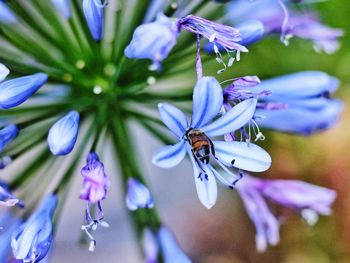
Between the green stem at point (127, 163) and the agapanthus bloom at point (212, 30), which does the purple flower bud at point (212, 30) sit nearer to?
the agapanthus bloom at point (212, 30)

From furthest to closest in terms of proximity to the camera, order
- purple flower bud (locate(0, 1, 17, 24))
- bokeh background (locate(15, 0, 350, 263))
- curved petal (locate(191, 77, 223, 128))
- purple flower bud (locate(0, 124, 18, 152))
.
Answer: bokeh background (locate(15, 0, 350, 263)) → purple flower bud (locate(0, 1, 17, 24)) → purple flower bud (locate(0, 124, 18, 152)) → curved petal (locate(191, 77, 223, 128))

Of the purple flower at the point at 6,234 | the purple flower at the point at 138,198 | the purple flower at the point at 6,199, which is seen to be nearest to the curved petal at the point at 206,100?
the purple flower at the point at 138,198

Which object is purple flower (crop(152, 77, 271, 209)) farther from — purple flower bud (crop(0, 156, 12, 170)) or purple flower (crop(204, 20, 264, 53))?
purple flower bud (crop(0, 156, 12, 170))

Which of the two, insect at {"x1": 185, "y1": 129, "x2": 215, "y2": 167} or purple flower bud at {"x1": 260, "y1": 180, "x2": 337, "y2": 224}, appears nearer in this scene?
insect at {"x1": 185, "y1": 129, "x2": 215, "y2": 167}

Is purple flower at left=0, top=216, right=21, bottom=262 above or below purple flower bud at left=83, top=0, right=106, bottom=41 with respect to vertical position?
below

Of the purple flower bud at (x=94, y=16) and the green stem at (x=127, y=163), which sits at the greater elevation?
the purple flower bud at (x=94, y=16)

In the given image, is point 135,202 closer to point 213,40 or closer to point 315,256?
point 213,40

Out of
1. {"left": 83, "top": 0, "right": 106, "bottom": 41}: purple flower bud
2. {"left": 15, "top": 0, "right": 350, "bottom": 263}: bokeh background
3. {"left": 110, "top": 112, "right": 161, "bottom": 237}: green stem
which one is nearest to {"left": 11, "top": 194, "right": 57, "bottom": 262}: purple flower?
{"left": 110, "top": 112, "right": 161, "bottom": 237}: green stem
